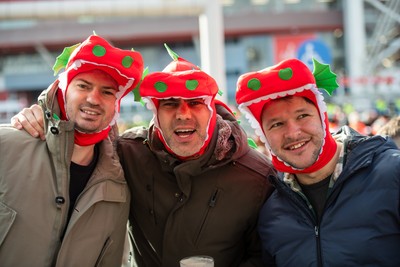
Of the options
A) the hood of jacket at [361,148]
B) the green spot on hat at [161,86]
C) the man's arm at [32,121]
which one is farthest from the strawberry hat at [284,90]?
the man's arm at [32,121]

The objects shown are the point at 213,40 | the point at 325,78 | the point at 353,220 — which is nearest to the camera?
the point at 353,220

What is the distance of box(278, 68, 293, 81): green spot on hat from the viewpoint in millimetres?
2709

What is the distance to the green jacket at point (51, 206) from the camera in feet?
8.63

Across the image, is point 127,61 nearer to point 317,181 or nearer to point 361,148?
point 317,181

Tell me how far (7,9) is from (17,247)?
478 cm

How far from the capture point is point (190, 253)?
10.2ft

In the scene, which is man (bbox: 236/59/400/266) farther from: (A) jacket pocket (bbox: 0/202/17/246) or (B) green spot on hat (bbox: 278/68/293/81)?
(A) jacket pocket (bbox: 0/202/17/246)

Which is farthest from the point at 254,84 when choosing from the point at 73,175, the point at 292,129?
the point at 73,175

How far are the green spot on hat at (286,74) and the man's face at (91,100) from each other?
119cm

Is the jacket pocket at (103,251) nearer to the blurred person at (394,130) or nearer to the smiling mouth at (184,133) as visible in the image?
the smiling mouth at (184,133)

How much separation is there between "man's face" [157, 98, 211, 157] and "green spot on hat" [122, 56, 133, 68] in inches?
13.9

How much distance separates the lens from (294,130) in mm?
2727

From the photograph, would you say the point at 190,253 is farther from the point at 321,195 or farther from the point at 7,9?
the point at 7,9

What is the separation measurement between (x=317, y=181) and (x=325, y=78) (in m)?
0.70
